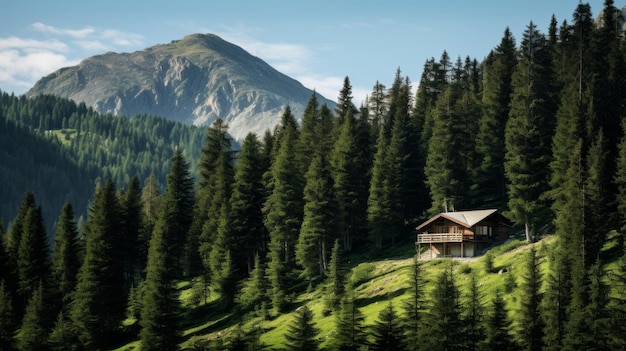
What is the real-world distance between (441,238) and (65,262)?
1741 inches

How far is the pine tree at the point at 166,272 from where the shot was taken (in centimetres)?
6950

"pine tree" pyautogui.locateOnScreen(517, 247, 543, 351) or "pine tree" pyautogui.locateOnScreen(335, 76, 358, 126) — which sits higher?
"pine tree" pyautogui.locateOnScreen(335, 76, 358, 126)

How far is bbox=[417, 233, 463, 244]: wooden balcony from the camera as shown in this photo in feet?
261

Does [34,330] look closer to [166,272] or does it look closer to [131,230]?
[166,272]

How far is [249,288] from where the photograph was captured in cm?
7869

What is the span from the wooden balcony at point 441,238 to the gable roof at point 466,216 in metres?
1.61

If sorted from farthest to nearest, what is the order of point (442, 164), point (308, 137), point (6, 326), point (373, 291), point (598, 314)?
point (308, 137) < point (442, 164) < point (6, 326) < point (373, 291) < point (598, 314)

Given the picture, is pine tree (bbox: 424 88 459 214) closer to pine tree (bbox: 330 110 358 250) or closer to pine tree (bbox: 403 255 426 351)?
pine tree (bbox: 330 110 358 250)

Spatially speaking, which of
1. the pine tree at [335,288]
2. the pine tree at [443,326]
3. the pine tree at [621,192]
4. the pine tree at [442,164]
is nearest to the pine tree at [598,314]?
the pine tree at [443,326]

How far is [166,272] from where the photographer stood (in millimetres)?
75812

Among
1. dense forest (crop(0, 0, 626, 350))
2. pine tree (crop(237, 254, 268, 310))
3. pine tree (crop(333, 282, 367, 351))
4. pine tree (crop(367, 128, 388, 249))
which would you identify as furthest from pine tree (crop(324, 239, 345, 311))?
pine tree (crop(367, 128, 388, 249))

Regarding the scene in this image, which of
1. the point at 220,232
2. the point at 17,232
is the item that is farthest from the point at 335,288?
the point at 17,232

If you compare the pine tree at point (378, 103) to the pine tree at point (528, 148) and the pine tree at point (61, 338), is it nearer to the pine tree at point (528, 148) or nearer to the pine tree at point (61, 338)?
the pine tree at point (528, 148)

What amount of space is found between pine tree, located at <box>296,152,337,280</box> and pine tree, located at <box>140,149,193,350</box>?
14.1 meters
